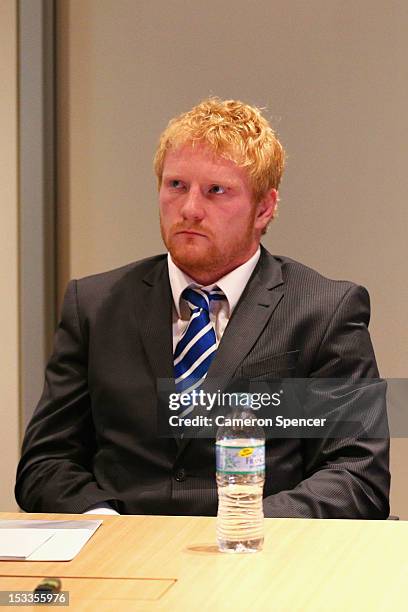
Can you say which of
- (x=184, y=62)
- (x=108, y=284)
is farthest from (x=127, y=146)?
(x=108, y=284)

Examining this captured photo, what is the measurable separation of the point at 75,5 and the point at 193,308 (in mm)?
1318

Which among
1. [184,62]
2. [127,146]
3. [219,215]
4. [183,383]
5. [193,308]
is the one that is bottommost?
[183,383]

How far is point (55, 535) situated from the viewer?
66.9 inches

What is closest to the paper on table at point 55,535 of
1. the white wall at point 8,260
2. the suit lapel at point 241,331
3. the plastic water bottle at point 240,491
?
the plastic water bottle at point 240,491

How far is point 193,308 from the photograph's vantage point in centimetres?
234

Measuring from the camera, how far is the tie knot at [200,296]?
234 centimetres

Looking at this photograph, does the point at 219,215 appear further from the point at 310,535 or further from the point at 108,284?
the point at 310,535

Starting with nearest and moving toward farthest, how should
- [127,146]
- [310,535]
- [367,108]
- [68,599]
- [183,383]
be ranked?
[68,599], [310,535], [183,383], [367,108], [127,146]

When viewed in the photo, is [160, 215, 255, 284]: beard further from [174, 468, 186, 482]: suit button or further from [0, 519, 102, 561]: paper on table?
[0, 519, 102, 561]: paper on table

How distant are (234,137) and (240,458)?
923mm

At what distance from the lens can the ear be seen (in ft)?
7.88

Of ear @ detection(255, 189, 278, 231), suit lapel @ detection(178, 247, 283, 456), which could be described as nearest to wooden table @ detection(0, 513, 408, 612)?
suit lapel @ detection(178, 247, 283, 456)

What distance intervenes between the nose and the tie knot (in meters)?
0.17

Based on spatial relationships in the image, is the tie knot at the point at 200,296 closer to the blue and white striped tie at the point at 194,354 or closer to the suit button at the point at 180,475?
the blue and white striped tie at the point at 194,354
